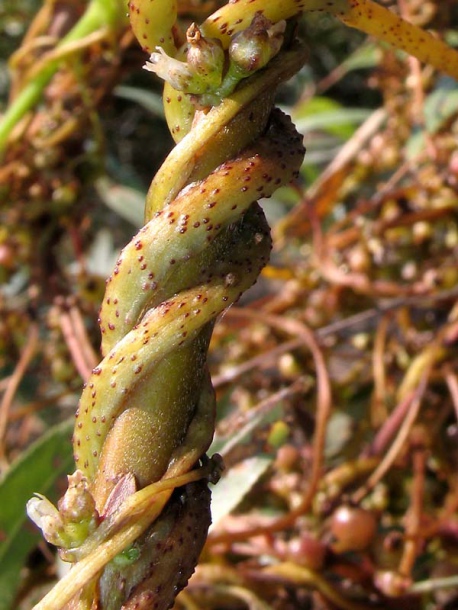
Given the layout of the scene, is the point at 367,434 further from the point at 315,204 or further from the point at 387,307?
the point at 315,204

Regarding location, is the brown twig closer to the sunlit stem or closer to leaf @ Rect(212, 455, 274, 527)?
the sunlit stem

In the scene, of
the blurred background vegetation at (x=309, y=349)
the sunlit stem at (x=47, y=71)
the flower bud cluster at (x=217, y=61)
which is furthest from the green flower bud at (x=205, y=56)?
the sunlit stem at (x=47, y=71)

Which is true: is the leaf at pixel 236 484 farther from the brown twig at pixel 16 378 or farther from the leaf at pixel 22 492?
the brown twig at pixel 16 378

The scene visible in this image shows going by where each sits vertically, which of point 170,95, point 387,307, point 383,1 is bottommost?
point 387,307

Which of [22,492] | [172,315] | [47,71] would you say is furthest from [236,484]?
[47,71]

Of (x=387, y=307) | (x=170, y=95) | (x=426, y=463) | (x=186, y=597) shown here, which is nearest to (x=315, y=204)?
(x=387, y=307)

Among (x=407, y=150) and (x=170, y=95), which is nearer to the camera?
(x=170, y=95)

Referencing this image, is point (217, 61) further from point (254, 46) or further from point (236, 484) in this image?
point (236, 484)
